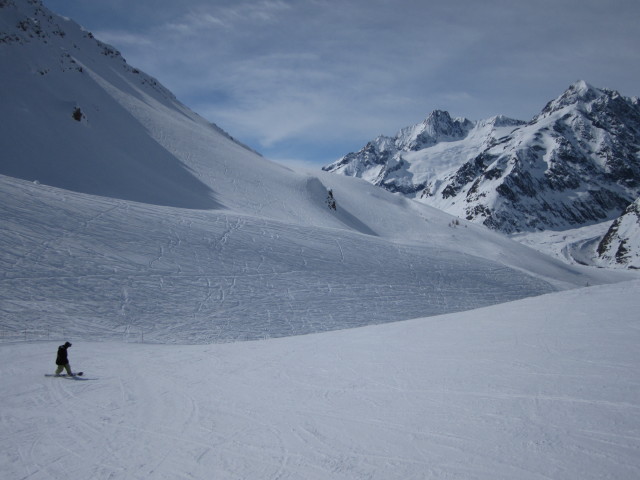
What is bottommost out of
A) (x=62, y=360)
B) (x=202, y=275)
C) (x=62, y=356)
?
(x=62, y=360)

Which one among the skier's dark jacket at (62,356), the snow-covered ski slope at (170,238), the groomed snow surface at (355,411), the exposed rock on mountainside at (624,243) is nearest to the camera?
the groomed snow surface at (355,411)

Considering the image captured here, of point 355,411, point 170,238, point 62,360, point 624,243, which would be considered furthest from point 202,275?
point 624,243

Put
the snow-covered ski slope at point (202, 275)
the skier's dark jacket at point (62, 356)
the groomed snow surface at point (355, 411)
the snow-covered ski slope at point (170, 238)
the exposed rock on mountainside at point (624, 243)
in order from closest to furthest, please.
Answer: the groomed snow surface at point (355, 411) → the skier's dark jacket at point (62, 356) → the snow-covered ski slope at point (202, 275) → the snow-covered ski slope at point (170, 238) → the exposed rock on mountainside at point (624, 243)

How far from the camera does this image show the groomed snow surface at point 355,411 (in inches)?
240

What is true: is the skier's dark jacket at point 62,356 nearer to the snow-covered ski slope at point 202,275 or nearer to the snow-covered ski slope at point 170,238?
the snow-covered ski slope at point 202,275

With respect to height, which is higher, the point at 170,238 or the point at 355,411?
the point at 170,238

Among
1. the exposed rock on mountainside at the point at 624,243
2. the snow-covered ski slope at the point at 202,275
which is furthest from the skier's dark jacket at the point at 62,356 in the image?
the exposed rock on mountainside at the point at 624,243

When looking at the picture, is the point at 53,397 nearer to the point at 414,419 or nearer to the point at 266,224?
the point at 414,419

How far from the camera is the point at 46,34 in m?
70.6

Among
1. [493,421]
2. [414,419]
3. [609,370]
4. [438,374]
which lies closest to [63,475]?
[414,419]

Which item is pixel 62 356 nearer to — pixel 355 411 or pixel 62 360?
pixel 62 360

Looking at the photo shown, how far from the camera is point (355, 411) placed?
8406 mm

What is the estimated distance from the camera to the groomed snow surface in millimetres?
6098

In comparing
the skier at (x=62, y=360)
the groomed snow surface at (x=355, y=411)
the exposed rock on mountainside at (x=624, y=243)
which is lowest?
the skier at (x=62, y=360)
